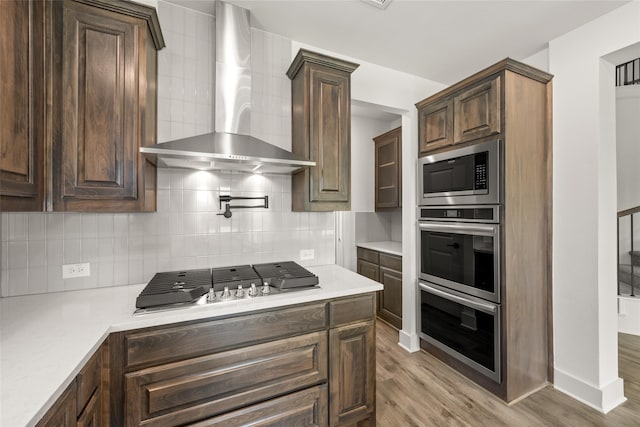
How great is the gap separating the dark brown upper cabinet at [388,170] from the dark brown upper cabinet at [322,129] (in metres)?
1.57

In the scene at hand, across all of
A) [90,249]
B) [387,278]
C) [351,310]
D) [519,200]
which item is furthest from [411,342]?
[90,249]

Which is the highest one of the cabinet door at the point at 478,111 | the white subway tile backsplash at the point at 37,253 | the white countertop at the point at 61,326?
the cabinet door at the point at 478,111

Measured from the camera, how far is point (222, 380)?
1.33 meters

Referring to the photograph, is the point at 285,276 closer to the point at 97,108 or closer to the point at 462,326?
the point at 97,108

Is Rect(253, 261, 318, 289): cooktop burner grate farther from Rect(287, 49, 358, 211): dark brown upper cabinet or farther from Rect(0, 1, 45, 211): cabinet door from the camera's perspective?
Rect(0, 1, 45, 211): cabinet door

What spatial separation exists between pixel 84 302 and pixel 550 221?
10.7ft

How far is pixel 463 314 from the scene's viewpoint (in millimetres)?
2256

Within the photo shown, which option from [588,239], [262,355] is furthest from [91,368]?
[588,239]

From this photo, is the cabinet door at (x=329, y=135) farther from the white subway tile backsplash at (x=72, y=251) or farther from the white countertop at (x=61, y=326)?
the white subway tile backsplash at (x=72, y=251)

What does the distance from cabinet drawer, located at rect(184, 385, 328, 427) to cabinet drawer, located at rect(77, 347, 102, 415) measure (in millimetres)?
505

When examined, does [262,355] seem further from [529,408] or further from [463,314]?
[529,408]

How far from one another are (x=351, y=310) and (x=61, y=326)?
1.41 meters

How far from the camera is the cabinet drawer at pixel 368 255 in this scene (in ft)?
11.4

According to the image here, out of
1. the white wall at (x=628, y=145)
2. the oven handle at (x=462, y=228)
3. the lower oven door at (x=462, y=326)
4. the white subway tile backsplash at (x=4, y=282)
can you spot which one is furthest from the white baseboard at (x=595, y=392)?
the white subway tile backsplash at (x=4, y=282)
